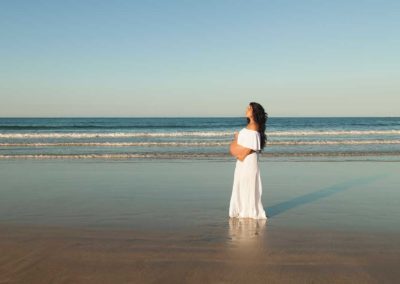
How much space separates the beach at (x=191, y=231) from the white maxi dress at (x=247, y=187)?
0.68ft

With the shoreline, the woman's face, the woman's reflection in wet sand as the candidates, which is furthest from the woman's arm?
the shoreline

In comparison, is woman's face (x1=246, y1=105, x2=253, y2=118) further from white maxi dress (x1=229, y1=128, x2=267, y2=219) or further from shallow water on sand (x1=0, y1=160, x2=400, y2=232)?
shallow water on sand (x1=0, y1=160, x2=400, y2=232)

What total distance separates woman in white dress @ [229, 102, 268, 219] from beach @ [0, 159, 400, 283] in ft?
0.78

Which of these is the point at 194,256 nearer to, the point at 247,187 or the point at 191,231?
the point at 191,231

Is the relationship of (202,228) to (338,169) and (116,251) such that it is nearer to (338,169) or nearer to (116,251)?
(116,251)

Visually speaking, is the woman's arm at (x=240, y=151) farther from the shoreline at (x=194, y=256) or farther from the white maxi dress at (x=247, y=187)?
the shoreline at (x=194, y=256)

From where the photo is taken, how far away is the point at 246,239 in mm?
5645

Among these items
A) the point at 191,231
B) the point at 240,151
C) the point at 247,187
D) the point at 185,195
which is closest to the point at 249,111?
the point at 240,151

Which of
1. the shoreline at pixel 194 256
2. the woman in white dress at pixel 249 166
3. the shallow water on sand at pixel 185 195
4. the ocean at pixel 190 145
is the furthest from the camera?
the ocean at pixel 190 145

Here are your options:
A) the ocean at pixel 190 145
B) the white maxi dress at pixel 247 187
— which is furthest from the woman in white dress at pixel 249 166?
the ocean at pixel 190 145

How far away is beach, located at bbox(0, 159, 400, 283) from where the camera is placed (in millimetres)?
4398

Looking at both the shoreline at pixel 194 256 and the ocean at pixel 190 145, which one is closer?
the shoreline at pixel 194 256

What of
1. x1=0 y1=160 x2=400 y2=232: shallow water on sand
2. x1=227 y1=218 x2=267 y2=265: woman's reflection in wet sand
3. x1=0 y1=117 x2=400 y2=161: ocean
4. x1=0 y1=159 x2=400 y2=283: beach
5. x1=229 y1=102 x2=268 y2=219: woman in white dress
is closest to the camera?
x1=0 y1=159 x2=400 y2=283: beach

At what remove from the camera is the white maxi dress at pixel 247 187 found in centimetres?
688
